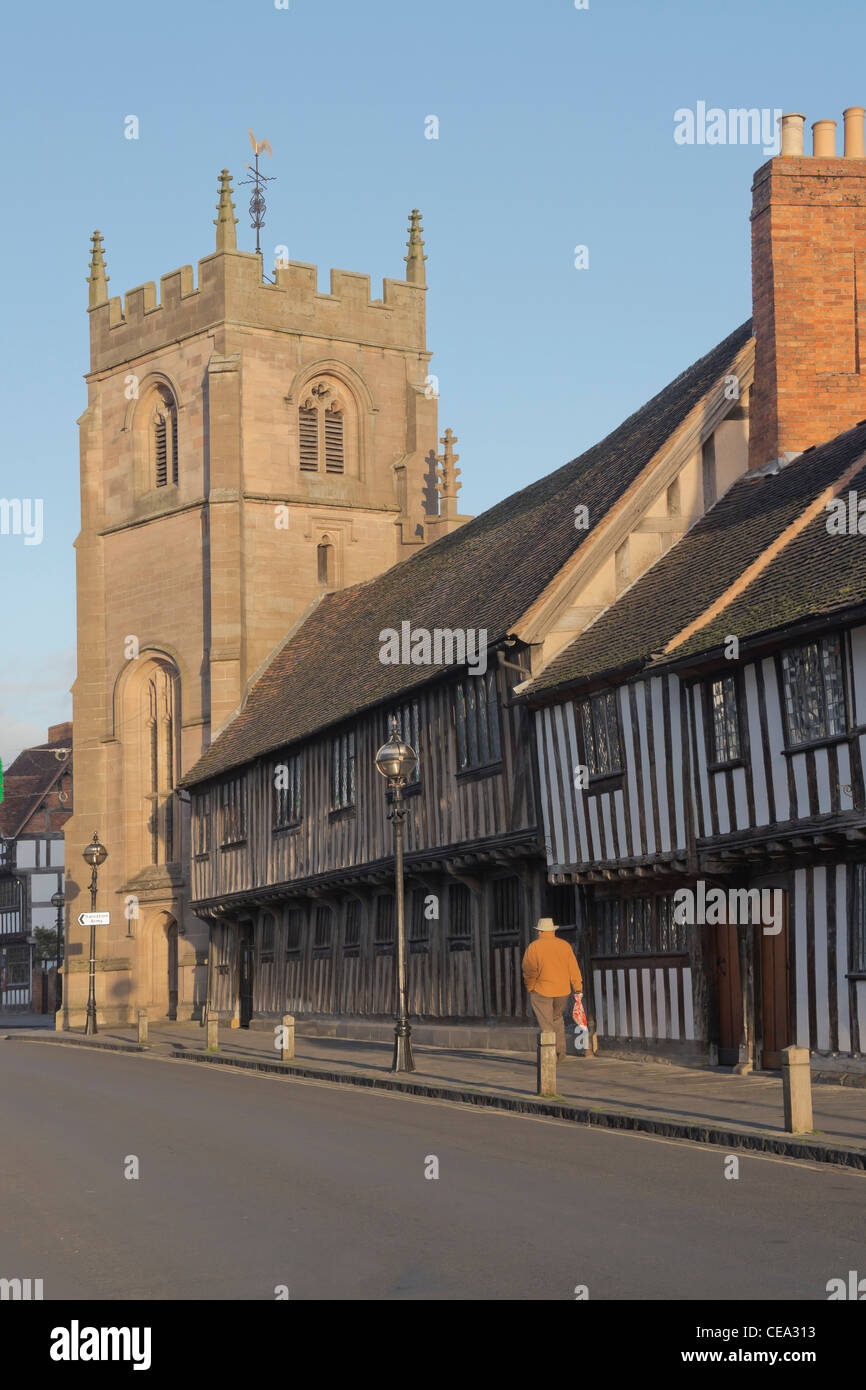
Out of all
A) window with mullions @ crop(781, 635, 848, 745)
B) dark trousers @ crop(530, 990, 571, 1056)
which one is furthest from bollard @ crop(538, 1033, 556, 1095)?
window with mullions @ crop(781, 635, 848, 745)

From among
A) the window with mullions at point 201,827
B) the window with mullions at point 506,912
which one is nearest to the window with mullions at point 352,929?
the window with mullions at point 506,912

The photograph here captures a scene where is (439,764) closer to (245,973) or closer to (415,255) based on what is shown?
(245,973)

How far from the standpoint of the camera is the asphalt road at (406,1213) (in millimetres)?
7586

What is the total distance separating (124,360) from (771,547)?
32.1 meters

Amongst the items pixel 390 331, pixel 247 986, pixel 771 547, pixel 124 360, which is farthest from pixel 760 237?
pixel 124 360

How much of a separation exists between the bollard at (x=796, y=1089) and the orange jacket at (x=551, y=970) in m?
6.50

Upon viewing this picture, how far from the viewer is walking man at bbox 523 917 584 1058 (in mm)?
19203

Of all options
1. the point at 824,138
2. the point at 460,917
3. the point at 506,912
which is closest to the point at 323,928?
the point at 460,917

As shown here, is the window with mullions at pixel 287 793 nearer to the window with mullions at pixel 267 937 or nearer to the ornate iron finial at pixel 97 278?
the window with mullions at pixel 267 937

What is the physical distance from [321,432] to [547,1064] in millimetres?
32312

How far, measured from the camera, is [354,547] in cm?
4628

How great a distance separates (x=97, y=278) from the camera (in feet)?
167

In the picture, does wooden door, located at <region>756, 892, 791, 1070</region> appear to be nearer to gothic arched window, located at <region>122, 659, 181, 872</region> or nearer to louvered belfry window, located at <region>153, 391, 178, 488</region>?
gothic arched window, located at <region>122, 659, 181, 872</region>

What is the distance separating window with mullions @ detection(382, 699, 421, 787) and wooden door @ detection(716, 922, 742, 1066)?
8.53 meters
